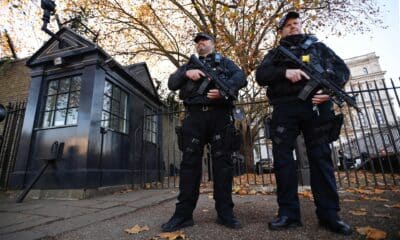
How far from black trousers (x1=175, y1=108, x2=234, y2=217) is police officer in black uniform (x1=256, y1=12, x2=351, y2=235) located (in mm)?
464

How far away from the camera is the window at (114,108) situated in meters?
5.26

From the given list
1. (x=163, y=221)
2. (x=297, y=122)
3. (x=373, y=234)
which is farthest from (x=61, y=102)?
(x=373, y=234)

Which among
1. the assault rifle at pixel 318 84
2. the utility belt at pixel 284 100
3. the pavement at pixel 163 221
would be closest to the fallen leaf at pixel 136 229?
the pavement at pixel 163 221

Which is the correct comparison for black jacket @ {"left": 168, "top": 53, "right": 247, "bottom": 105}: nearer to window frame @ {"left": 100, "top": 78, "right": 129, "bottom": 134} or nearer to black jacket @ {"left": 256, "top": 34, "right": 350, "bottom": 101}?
black jacket @ {"left": 256, "top": 34, "right": 350, "bottom": 101}

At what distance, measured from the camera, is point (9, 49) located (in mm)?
10141

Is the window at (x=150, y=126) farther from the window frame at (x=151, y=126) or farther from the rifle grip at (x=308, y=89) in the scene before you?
the rifle grip at (x=308, y=89)

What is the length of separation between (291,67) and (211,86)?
0.86 metres

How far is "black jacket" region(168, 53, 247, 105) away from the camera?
2268 mm

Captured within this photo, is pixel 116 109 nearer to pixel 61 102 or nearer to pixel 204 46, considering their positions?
pixel 61 102

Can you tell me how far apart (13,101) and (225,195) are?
370 inches

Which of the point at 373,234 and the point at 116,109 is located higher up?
the point at 116,109

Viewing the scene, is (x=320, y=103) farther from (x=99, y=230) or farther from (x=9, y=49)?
(x=9, y=49)

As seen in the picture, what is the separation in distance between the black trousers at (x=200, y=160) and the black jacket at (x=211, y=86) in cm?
12

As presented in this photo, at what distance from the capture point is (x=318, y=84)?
2016 mm
